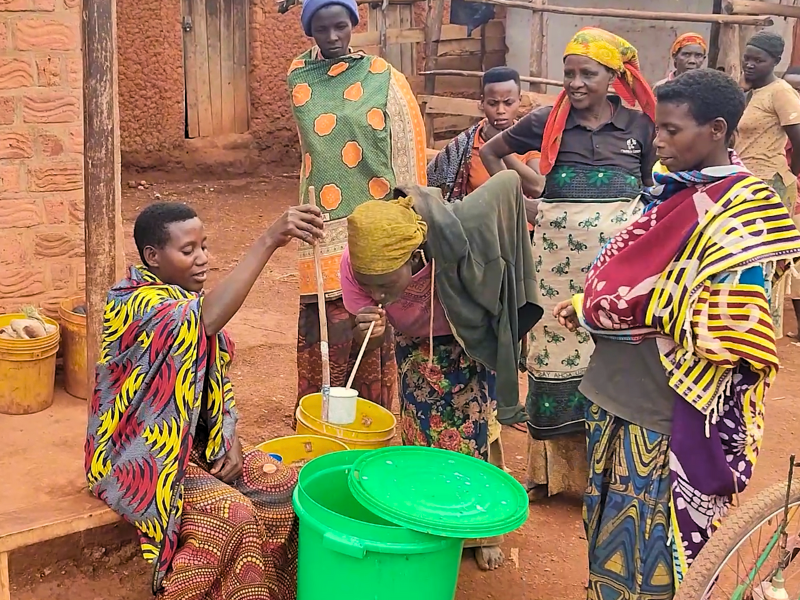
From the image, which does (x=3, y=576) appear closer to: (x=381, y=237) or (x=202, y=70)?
(x=381, y=237)

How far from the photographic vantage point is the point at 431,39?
10.6 metres

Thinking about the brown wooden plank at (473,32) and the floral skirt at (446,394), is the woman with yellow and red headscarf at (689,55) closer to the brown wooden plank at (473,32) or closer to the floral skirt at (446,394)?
the floral skirt at (446,394)

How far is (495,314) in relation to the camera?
314cm

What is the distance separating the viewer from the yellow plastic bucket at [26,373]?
14.8 ft

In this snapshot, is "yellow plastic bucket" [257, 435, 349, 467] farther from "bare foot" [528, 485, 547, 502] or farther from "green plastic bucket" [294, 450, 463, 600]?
"bare foot" [528, 485, 547, 502]

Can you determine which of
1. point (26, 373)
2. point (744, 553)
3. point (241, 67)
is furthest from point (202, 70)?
point (744, 553)

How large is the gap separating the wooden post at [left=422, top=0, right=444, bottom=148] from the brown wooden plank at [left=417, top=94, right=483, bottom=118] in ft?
0.44

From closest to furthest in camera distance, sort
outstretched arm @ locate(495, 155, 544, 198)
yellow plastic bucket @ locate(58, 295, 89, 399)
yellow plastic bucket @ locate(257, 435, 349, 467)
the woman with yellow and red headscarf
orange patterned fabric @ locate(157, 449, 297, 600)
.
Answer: orange patterned fabric @ locate(157, 449, 297, 600)
yellow plastic bucket @ locate(257, 435, 349, 467)
outstretched arm @ locate(495, 155, 544, 198)
yellow plastic bucket @ locate(58, 295, 89, 399)
the woman with yellow and red headscarf

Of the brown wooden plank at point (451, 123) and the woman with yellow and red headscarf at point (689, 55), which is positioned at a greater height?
the brown wooden plank at point (451, 123)

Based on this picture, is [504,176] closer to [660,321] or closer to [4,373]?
[660,321]

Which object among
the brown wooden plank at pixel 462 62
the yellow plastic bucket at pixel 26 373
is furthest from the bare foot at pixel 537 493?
the brown wooden plank at pixel 462 62

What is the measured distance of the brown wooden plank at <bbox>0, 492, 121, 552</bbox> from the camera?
2928mm

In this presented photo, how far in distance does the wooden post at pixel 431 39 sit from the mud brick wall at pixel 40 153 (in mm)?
6168

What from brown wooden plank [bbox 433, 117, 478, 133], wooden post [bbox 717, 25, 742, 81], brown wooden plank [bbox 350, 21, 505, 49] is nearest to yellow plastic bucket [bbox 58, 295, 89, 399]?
wooden post [bbox 717, 25, 742, 81]
